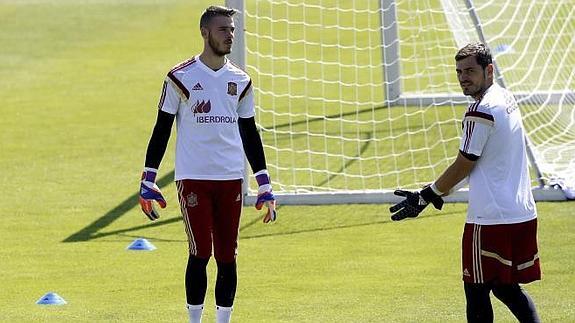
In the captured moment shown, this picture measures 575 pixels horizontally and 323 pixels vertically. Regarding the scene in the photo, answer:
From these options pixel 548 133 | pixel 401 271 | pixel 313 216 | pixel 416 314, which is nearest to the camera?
pixel 416 314

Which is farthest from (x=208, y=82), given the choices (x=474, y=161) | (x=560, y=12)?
(x=560, y=12)

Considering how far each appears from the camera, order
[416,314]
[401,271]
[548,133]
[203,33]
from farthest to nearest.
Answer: [548,133] < [401,271] < [416,314] < [203,33]

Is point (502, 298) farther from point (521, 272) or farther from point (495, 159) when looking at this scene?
point (495, 159)

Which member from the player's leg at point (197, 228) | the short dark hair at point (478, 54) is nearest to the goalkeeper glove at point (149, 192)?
the player's leg at point (197, 228)

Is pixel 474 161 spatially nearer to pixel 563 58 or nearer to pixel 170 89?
pixel 170 89

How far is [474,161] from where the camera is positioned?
7.36 meters

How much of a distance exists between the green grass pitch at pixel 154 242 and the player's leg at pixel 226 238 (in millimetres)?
948

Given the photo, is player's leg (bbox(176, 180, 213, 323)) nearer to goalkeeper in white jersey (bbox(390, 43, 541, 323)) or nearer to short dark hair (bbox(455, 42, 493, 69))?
goalkeeper in white jersey (bbox(390, 43, 541, 323))

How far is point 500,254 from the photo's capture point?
734 cm

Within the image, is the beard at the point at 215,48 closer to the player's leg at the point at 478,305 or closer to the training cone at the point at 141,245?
the player's leg at the point at 478,305

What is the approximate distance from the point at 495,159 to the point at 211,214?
6.18 feet

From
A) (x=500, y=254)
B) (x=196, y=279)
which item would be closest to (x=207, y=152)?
(x=196, y=279)

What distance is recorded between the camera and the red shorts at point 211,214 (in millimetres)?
Result: 8305

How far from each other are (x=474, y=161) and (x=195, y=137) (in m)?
1.84
